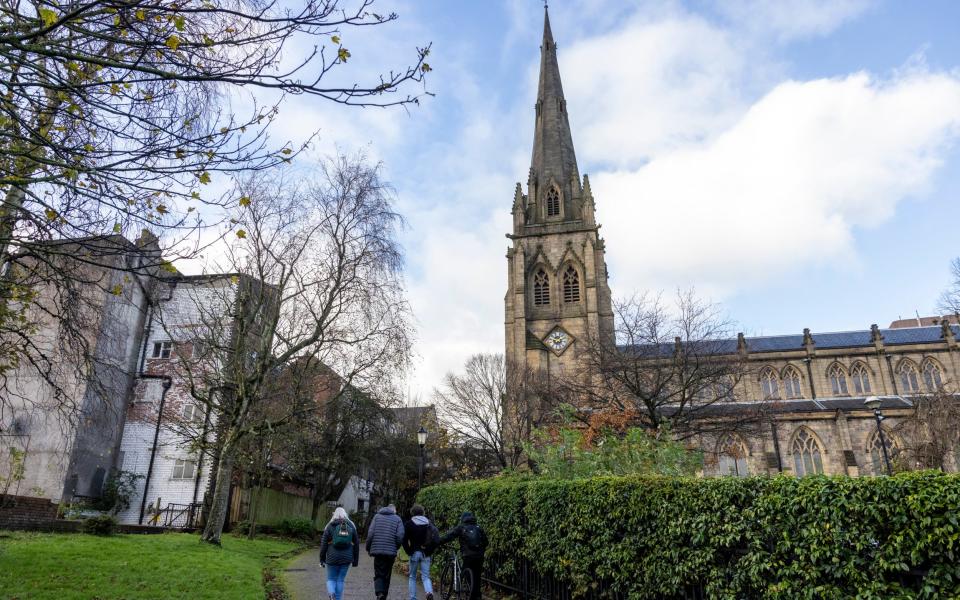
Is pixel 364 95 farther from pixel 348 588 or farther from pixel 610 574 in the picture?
pixel 348 588

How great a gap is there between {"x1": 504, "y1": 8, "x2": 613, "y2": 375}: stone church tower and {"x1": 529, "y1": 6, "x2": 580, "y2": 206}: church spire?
9cm

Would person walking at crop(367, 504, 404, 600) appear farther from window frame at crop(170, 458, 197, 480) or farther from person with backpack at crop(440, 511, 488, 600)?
window frame at crop(170, 458, 197, 480)

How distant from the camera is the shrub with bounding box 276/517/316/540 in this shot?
24927 millimetres

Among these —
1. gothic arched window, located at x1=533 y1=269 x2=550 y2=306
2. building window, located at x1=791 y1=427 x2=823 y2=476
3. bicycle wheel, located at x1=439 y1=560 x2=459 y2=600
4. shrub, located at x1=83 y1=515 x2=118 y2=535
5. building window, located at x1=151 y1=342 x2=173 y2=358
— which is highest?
gothic arched window, located at x1=533 y1=269 x2=550 y2=306

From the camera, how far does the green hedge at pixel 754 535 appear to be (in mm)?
4664

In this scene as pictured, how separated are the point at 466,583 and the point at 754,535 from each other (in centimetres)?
580

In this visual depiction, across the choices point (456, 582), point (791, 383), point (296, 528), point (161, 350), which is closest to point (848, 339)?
point (791, 383)

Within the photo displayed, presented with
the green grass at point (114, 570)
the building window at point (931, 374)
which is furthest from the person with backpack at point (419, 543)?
the building window at point (931, 374)

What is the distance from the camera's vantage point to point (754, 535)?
6.10 metres

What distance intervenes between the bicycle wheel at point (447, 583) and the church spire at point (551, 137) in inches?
1562

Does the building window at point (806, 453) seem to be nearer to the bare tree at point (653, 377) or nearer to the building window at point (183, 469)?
the bare tree at point (653, 377)

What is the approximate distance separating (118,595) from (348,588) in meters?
4.92

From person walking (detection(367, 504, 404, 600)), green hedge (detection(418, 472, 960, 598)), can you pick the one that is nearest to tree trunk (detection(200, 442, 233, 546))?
person walking (detection(367, 504, 404, 600))

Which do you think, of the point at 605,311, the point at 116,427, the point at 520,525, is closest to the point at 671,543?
the point at 520,525
